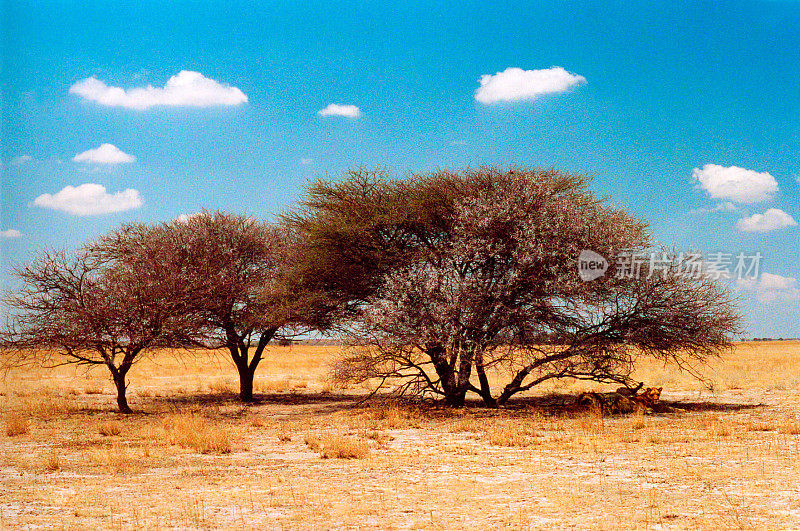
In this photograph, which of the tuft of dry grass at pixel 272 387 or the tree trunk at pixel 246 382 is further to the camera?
the tuft of dry grass at pixel 272 387

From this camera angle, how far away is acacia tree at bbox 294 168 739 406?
18.8m

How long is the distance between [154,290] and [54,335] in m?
3.22

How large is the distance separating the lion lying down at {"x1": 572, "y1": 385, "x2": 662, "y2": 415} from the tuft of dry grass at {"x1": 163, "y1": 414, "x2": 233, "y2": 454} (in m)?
10.6

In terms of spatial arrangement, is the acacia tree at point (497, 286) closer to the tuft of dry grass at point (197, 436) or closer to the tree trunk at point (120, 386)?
the tuft of dry grass at point (197, 436)

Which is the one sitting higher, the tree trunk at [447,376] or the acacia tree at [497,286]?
the acacia tree at [497,286]

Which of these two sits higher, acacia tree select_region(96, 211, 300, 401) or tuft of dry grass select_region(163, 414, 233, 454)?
Answer: acacia tree select_region(96, 211, 300, 401)

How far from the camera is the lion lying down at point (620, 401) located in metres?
20.1

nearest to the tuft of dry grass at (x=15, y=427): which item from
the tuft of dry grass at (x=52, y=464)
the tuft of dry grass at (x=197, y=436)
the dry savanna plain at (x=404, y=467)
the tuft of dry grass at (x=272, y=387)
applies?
the dry savanna plain at (x=404, y=467)

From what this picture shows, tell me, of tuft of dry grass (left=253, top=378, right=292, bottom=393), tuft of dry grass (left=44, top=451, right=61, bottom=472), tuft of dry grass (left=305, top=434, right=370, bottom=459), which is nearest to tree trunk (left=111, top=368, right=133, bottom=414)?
tuft of dry grass (left=305, top=434, right=370, bottom=459)

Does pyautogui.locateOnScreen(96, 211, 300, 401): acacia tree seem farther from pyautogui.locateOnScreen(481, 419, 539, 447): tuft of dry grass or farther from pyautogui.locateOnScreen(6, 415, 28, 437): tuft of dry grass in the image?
pyautogui.locateOnScreen(481, 419, 539, 447): tuft of dry grass

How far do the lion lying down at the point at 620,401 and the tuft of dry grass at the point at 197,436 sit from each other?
10.6 m

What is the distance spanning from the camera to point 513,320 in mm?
19109

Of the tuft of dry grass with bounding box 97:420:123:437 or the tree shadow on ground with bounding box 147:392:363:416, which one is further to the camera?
the tree shadow on ground with bounding box 147:392:363:416

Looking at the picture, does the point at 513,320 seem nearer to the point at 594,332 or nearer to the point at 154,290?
the point at 594,332
